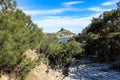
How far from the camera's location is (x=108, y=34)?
39500 millimetres

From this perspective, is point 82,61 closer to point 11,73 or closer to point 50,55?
point 50,55

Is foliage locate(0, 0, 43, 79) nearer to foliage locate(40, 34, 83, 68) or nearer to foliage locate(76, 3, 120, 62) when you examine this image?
foliage locate(40, 34, 83, 68)

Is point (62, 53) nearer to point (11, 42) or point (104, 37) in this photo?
point (104, 37)

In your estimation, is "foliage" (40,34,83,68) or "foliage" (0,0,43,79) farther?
"foliage" (40,34,83,68)

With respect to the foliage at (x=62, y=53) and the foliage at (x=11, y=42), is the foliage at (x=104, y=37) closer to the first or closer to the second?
the foliage at (x=62, y=53)

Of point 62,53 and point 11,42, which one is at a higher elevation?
point 11,42

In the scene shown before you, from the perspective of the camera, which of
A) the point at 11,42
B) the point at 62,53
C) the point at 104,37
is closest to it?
the point at 11,42

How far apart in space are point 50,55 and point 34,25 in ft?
44.9

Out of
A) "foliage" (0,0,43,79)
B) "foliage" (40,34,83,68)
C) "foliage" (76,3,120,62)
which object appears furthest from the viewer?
"foliage" (76,3,120,62)

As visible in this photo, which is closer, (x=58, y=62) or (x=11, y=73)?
(x=11, y=73)

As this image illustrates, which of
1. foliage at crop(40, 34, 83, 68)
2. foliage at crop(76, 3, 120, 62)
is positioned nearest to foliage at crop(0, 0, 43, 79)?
foliage at crop(40, 34, 83, 68)

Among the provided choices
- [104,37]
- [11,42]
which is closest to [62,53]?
[104,37]

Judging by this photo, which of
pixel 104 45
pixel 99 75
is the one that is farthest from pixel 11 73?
pixel 104 45

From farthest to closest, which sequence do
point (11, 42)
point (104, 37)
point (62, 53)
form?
point (104, 37)
point (62, 53)
point (11, 42)
